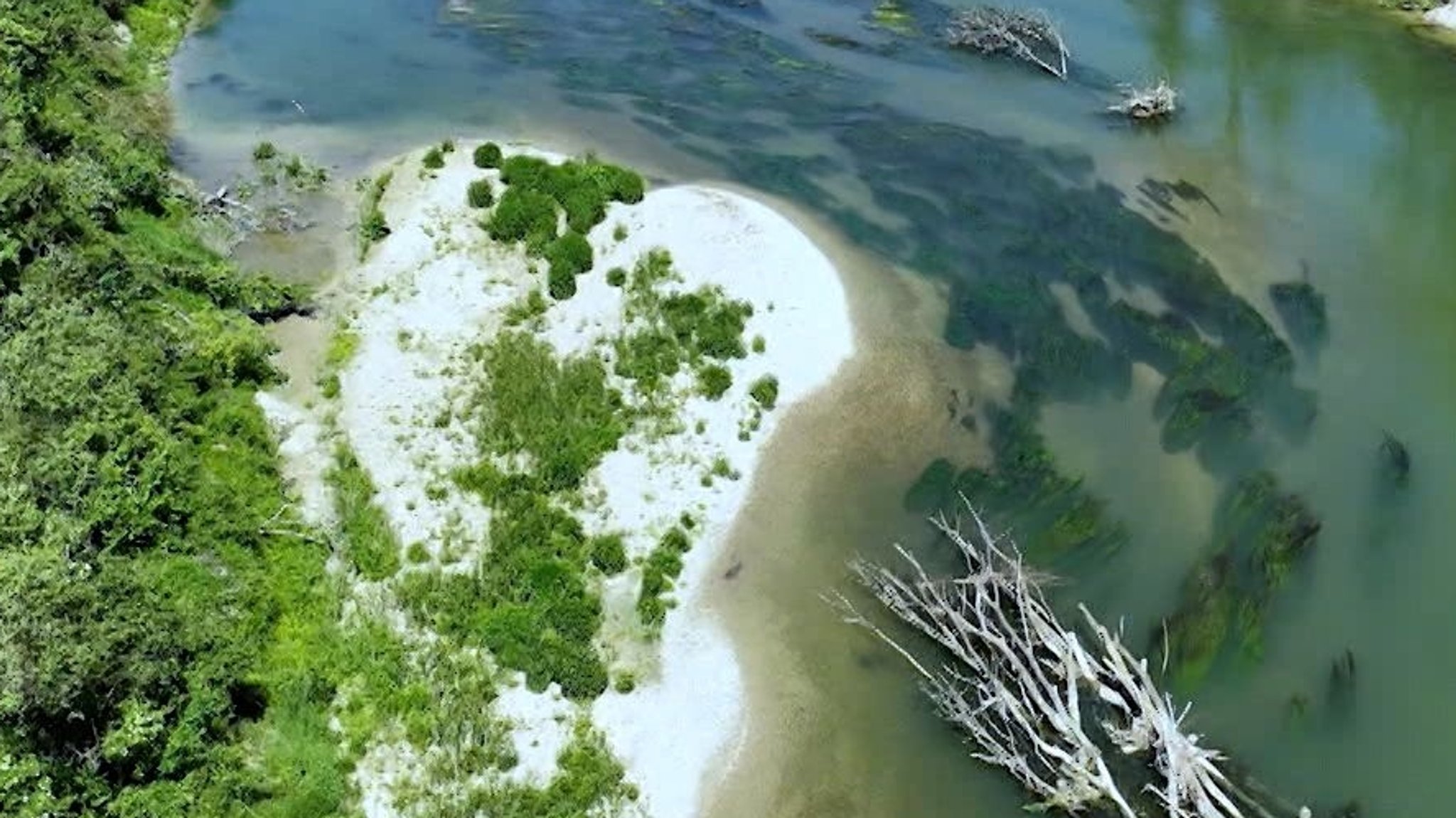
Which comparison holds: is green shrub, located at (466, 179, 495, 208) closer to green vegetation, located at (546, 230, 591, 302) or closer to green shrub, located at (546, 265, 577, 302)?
green vegetation, located at (546, 230, 591, 302)

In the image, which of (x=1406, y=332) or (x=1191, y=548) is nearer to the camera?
(x=1191, y=548)

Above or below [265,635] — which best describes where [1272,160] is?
above

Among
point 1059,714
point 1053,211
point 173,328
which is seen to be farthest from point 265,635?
point 1053,211

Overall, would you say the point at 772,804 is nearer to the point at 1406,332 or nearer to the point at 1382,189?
the point at 1406,332

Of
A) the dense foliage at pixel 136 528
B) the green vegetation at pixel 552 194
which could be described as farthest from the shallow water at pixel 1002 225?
the dense foliage at pixel 136 528

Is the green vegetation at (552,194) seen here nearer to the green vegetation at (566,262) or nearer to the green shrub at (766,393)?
the green vegetation at (566,262)

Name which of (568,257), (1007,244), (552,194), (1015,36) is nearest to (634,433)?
(568,257)
